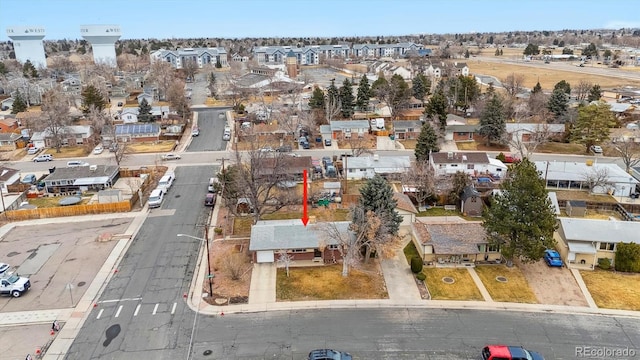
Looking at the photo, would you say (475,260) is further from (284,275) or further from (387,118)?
(387,118)

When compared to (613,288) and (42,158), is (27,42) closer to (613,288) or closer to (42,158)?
(42,158)

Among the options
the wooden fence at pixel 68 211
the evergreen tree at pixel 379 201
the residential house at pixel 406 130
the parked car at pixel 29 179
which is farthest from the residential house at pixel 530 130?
the parked car at pixel 29 179

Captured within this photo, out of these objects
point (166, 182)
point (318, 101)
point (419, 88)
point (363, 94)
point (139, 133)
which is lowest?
point (166, 182)

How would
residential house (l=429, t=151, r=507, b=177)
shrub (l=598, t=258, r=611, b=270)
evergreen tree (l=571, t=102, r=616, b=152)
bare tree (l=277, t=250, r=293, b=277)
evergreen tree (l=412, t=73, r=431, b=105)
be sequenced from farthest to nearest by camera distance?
1. evergreen tree (l=412, t=73, r=431, b=105)
2. evergreen tree (l=571, t=102, r=616, b=152)
3. residential house (l=429, t=151, r=507, b=177)
4. shrub (l=598, t=258, r=611, b=270)
5. bare tree (l=277, t=250, r=293, b=277)

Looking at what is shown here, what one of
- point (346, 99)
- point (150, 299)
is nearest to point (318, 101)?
point (346, 99)

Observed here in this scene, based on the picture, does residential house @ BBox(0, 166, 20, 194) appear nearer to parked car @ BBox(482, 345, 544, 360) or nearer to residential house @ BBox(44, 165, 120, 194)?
residential house @ BBox(44, 165, 120, 194)

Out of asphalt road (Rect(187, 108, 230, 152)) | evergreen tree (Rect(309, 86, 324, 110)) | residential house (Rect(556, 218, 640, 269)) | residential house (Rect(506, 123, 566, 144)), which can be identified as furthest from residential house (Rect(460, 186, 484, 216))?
evergreen tree (Rect(309, 86, 324, 110))
